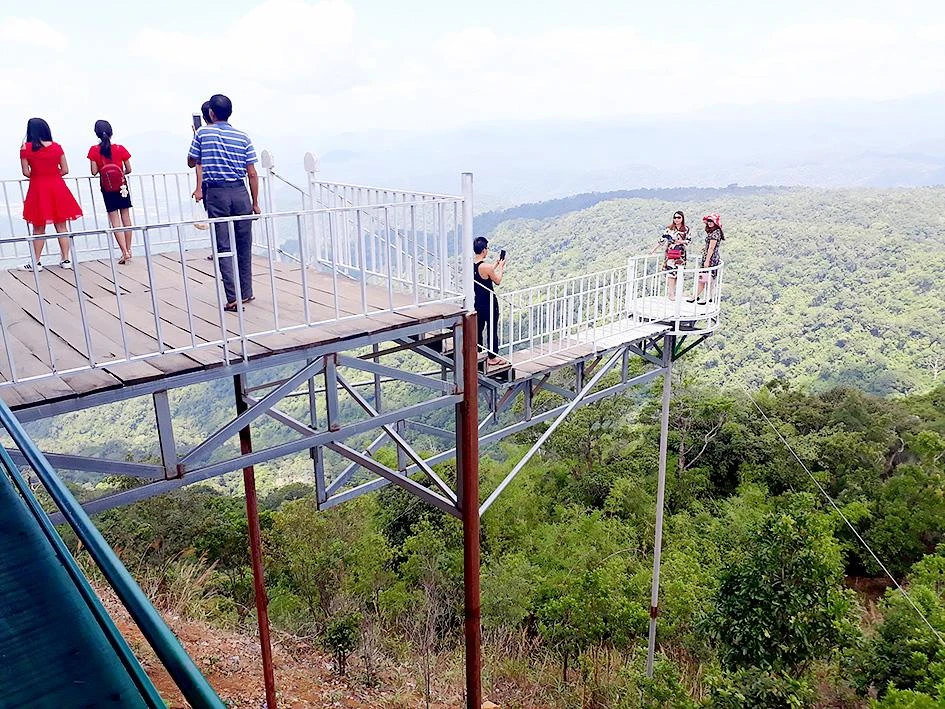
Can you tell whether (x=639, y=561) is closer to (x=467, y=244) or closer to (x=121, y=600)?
(x=467, y=244)

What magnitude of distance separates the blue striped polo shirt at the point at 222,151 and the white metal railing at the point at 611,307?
3513 mm

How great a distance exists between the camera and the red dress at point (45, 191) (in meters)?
6.17

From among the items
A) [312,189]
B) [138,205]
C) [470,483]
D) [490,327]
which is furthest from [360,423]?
[138,205]

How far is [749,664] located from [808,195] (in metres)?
88.8

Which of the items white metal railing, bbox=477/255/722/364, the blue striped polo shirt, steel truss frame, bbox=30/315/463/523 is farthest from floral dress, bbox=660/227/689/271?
the blue striped polo shirt

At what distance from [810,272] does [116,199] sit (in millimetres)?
62345

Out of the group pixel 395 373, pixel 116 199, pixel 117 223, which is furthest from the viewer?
pixel 117 223

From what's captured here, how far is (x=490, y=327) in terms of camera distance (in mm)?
7230

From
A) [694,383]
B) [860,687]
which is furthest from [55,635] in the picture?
[694,383]

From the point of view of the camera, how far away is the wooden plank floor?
3.92 metres

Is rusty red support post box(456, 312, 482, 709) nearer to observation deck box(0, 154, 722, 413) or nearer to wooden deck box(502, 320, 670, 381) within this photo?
observation deck box(0, 154, 722, 413)

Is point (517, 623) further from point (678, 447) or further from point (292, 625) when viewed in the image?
point (678, 447)

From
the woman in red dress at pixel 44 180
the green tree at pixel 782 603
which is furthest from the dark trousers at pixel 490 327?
the green tree at pixel 782 603

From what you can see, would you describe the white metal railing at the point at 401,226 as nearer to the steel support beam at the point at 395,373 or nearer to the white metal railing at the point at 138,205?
the white metal railing at the point at 138,205
